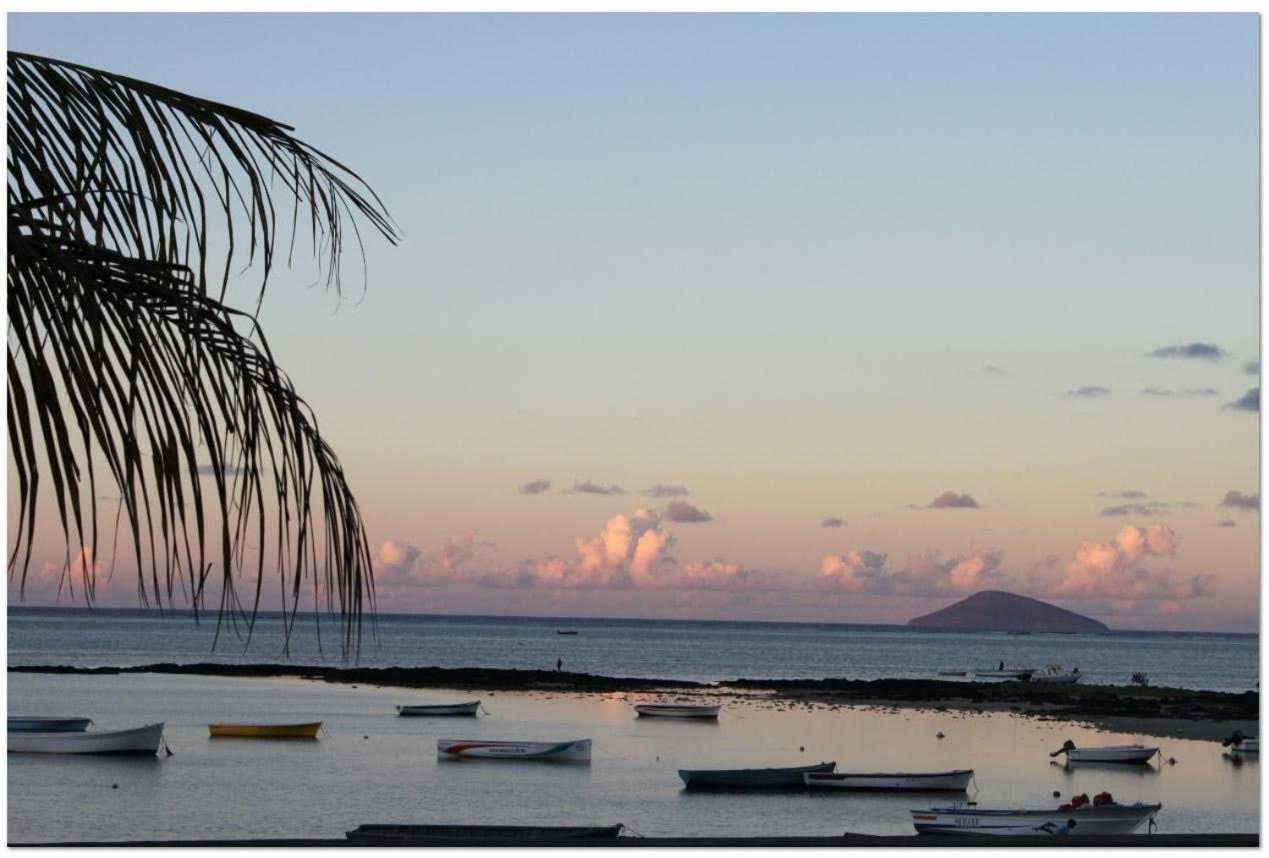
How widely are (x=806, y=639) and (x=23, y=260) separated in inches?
5290

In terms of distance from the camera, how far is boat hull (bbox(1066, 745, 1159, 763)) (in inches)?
1382

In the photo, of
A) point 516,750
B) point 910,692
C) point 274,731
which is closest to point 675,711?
point 910,692

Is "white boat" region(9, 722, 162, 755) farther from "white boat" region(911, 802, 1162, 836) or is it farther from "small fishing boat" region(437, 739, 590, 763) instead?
"white boat" region(911, 802, 1162, 836)

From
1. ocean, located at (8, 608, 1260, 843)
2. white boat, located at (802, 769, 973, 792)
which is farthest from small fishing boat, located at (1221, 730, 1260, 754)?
white boat, located at (802, 769, 973, 792)

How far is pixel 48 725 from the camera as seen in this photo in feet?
122

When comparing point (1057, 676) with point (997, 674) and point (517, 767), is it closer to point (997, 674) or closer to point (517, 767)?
point (997, 674)

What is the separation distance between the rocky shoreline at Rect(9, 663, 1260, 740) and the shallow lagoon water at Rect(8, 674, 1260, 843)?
253 centimetres

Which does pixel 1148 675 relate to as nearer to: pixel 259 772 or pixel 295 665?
pixel 295 665

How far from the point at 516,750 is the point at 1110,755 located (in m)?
12.4

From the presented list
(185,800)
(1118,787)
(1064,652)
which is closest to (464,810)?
(185,800)

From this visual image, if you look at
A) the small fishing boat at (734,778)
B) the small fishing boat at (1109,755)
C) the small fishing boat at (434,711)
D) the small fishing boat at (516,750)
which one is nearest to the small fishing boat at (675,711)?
the small fishing boat at (434,711)

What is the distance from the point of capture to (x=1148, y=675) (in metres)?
80.1

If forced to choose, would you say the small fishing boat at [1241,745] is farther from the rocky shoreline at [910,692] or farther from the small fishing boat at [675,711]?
the small fishing boat at [675,711]
